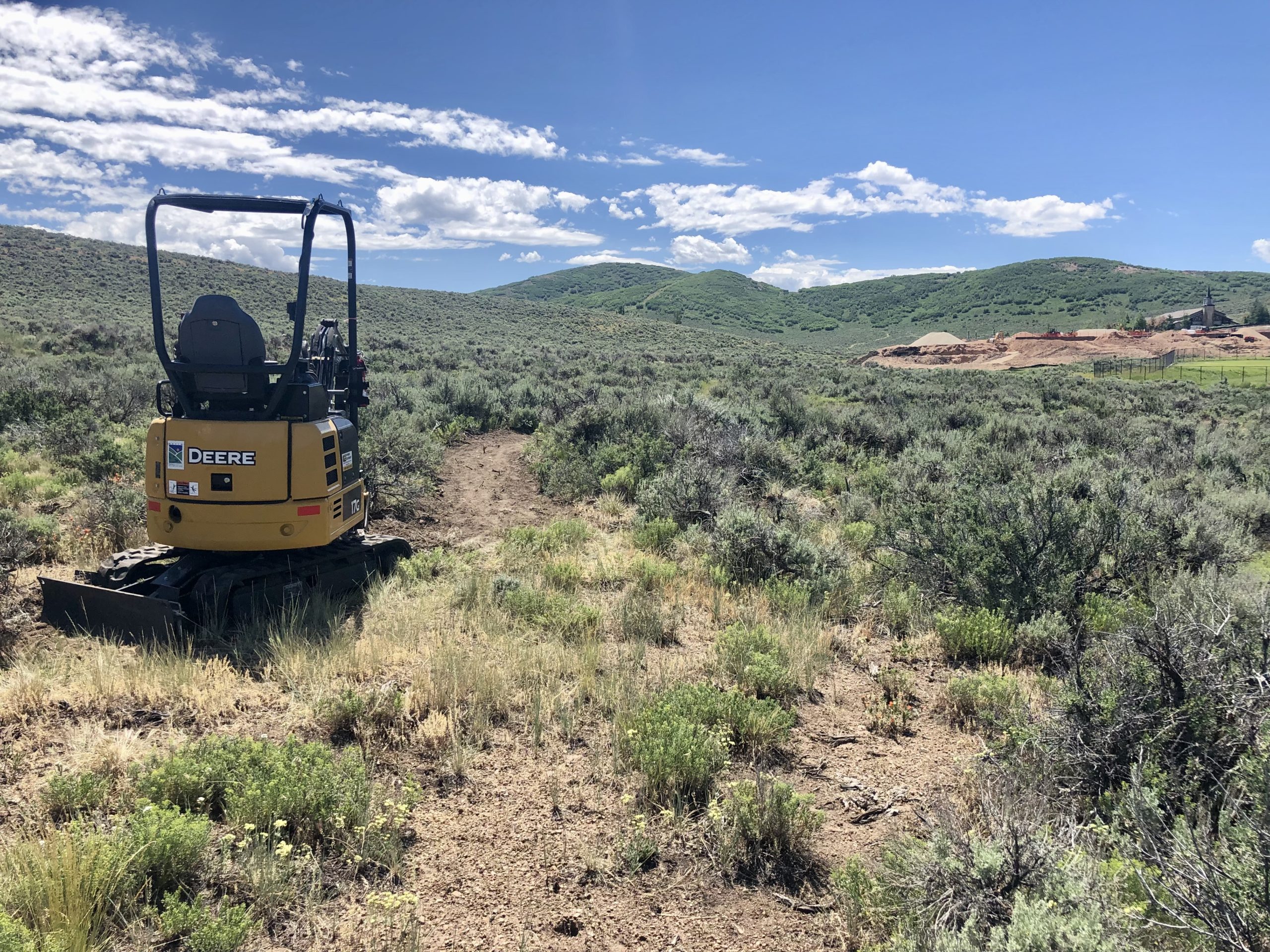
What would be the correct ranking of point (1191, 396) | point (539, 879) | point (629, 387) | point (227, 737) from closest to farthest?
1. point (539, 879)
2. point (227, 737)
3. point (629, 387)
4. point (1191, 396)

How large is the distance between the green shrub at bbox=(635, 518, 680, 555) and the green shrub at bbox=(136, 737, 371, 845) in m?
5.04

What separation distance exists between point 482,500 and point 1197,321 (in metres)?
88.3

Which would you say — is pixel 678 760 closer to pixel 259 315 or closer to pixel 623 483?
pixel 623 483

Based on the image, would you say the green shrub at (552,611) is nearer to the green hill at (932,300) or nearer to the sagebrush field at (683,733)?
the sagebrush field at (683,733)

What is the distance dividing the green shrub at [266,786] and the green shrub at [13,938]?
2.95 feet

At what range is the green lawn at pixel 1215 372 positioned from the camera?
1281 inches

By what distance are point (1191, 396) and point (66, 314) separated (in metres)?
49.2

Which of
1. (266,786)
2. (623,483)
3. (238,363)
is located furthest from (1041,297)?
(266,786)

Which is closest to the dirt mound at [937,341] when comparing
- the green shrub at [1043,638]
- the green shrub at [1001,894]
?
the green shrub at [1043,638]

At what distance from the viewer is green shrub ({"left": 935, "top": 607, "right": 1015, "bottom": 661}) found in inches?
212

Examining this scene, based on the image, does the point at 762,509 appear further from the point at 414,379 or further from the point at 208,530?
the point at 414,379

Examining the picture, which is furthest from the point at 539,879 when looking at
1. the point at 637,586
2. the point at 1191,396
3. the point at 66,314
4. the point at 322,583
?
the point at 66,314

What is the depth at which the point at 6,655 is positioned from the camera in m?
5.16

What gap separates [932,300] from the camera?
126m
